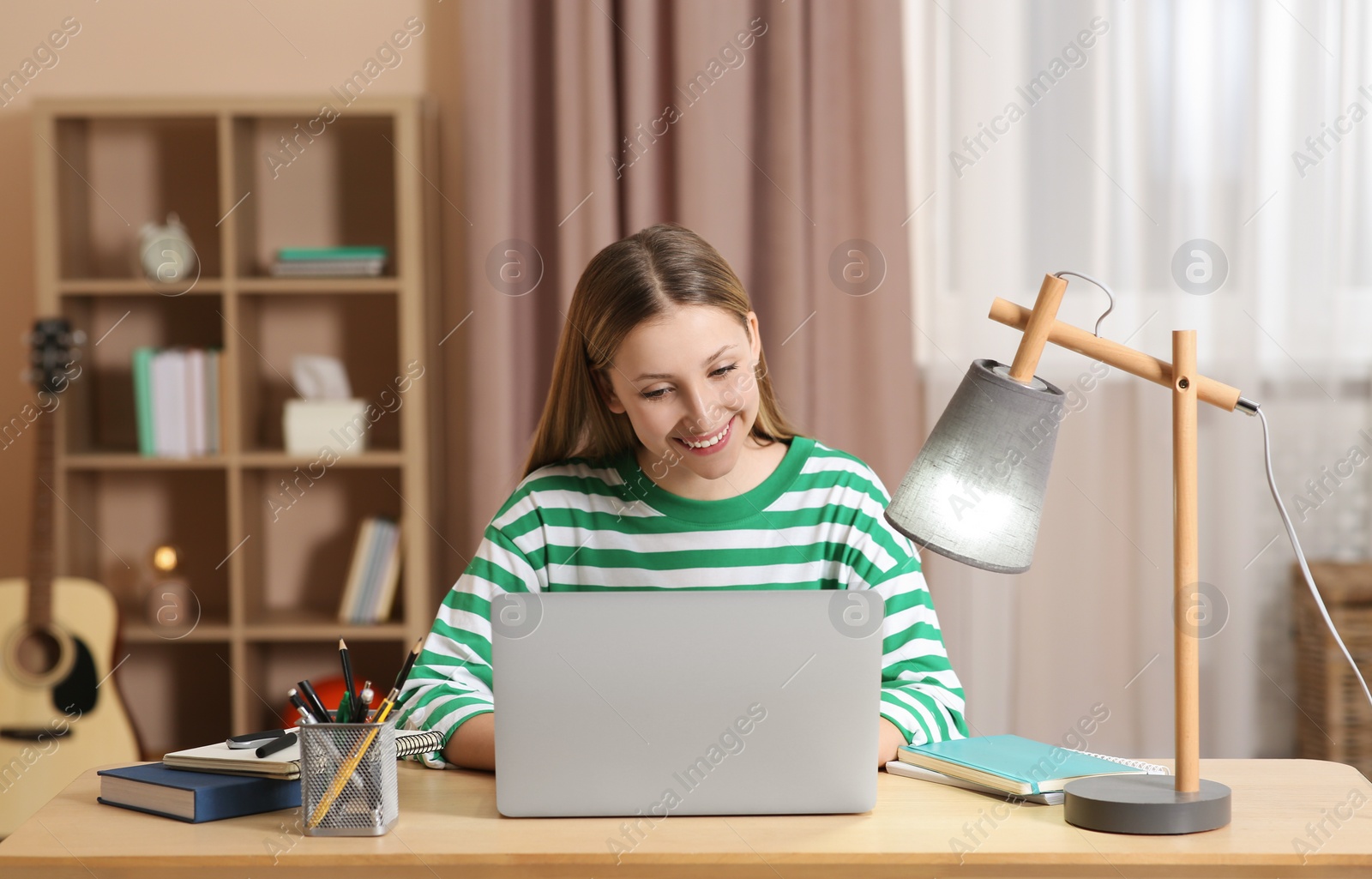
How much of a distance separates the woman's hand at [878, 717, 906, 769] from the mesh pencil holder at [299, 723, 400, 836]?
45 centimetres

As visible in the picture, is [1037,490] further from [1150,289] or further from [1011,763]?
[1150,289]

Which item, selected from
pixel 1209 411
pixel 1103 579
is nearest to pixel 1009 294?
pixel 1209 411

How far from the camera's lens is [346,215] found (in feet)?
8.67

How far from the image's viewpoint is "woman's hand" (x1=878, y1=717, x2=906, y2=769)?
1.09 m

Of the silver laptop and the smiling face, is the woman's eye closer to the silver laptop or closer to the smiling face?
the smiling face

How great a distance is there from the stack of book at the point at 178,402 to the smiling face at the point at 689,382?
4.56 ft

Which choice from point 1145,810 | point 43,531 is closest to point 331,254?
point 43,531

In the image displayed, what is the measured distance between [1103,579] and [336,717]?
1907 mm

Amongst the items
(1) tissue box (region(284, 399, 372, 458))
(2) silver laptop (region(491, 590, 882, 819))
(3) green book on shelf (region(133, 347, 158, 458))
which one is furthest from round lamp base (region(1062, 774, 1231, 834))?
(3) green book on shelf (region(133, 347, 158, 458))

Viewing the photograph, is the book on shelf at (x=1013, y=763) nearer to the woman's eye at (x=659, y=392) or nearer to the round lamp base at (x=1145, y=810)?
the round lamp base at (x=1145, y=810)

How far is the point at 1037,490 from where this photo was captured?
34.3 inches

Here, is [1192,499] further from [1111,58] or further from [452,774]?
[1111,58]

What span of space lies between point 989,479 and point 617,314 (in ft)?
1.89

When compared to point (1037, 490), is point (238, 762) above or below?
below
